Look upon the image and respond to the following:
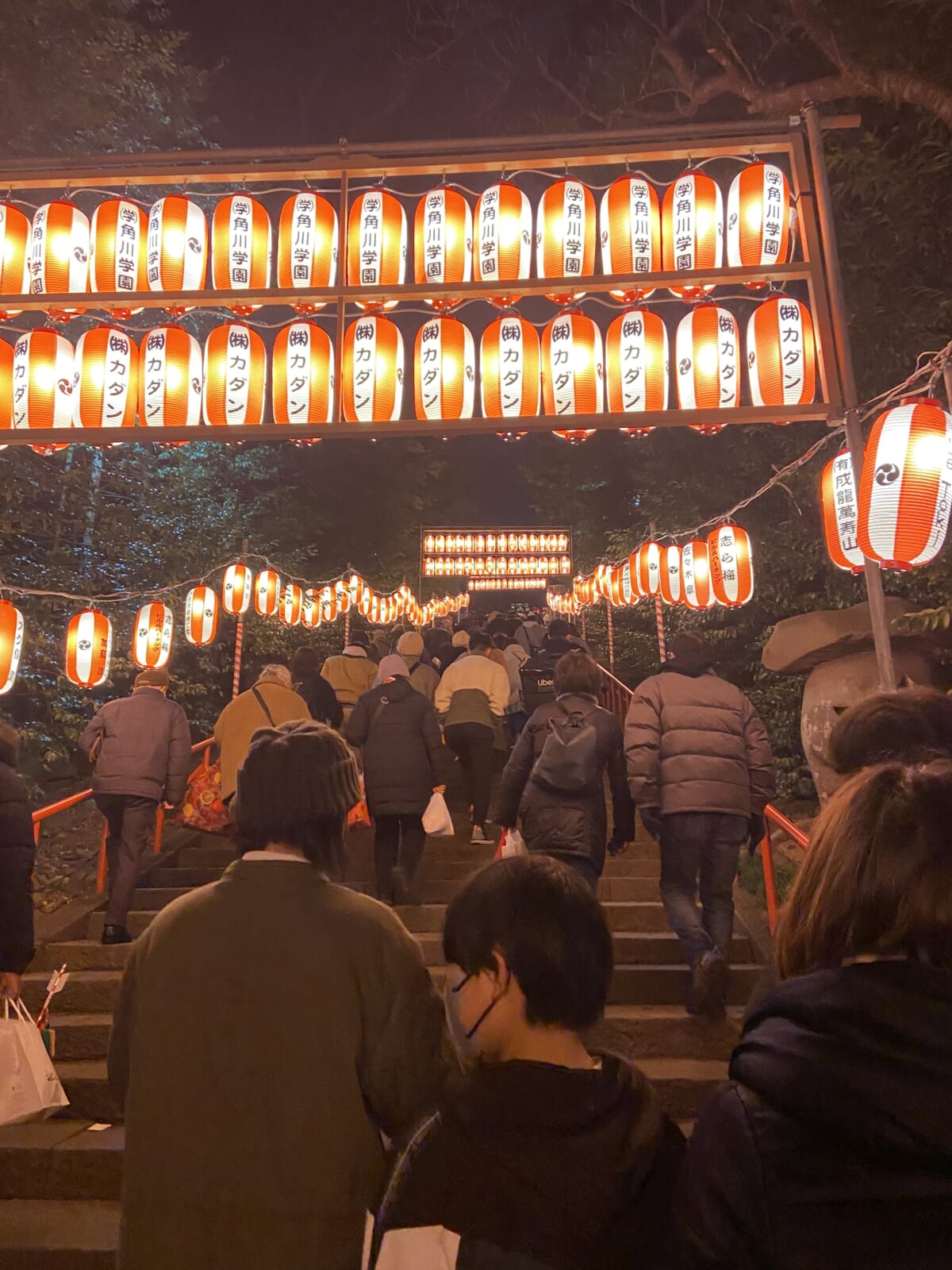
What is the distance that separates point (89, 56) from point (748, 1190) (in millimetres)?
14908

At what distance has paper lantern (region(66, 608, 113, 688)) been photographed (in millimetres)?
9953

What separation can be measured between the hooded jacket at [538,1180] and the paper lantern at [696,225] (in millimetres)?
6574

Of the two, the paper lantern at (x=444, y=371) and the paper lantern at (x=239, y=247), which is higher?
the paper lantern at (x=239, y=247)

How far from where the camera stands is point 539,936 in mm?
1608

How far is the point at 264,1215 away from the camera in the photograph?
1.87m

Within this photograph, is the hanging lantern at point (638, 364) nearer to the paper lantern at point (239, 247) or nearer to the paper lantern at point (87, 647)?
the paper lantern at point (239, 247)

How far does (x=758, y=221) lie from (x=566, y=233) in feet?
5.26

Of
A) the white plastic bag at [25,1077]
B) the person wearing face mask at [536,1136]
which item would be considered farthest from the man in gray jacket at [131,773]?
the person wearing face mask at [536,1136]

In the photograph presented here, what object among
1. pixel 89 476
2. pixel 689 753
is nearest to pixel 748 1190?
pixel 689 753

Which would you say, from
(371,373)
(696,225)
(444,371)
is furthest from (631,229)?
(371,373)

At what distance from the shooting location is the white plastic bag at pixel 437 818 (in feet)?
20.5

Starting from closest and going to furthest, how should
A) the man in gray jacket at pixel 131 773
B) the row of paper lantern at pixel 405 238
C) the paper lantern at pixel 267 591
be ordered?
the man in gray jacket at pixel 131 773
the row of paper lantern at pixel 405 238
the paper lantern at pixel 267 591

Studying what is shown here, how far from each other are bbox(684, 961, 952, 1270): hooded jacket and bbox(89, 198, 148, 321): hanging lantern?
756cm

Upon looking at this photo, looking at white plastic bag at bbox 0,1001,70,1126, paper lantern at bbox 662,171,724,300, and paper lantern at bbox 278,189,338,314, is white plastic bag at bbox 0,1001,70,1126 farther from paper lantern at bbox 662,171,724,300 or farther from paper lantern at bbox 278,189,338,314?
paper lantern at bbox 662,171,724,300
